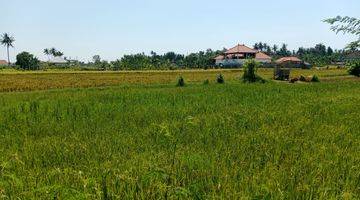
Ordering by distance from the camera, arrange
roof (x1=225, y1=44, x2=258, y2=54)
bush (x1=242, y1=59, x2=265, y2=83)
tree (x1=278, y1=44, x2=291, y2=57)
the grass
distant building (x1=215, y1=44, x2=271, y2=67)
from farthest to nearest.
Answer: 1. tree (x1=278, y1=44, x2=291, y2=57)
2. roof (x1=225, y1=44, x2=258, y2=54)
3. distant building (x1=215, y1=44, x2=271, y2=67)
4. bush (x1=242, y1=59, x2=265, y2=83)
5. the grass

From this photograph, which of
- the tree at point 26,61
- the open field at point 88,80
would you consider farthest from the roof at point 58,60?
the open field at point 88,80

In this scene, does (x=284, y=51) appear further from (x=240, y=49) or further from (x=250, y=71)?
(x=250, y=71)

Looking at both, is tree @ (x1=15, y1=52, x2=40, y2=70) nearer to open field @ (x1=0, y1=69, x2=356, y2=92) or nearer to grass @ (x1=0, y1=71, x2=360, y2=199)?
open field @ (x1=0, y1=69, x2=356, y2=92)

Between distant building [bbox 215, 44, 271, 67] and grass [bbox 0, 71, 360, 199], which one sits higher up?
distant building [bbox 215, 44, 271, 67]

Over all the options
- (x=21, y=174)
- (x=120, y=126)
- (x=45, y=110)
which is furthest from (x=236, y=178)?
(x=45, y=110)

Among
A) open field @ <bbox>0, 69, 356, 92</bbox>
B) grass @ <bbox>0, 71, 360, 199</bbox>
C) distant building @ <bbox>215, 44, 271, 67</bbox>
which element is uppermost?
distant building @ <bbox>215, 44, 271, 67</bbox>

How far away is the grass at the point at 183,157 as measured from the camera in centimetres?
455

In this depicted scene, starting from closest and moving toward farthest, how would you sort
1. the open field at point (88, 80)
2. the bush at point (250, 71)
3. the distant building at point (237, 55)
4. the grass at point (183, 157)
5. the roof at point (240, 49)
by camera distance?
the grass at point (183, 157) < the bush at point (250, 71) < the open field at point (88, 80) < the distant building at point (237, 55) < the roof at point (240, 49)

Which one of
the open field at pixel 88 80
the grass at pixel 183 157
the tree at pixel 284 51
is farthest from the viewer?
the tree at pixel 284 51

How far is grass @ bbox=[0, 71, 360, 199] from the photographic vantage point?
4.55 m

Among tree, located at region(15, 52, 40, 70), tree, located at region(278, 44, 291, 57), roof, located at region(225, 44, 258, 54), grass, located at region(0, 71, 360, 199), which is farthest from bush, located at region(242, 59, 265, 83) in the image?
tree, located at region(278, 44, 291, 57)

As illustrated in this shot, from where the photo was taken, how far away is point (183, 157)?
596 centimetres

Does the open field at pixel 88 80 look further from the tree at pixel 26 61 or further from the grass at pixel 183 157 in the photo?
the tree at pixel 26 61

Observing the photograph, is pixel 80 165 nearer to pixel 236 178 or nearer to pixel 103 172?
pixel 103 172
